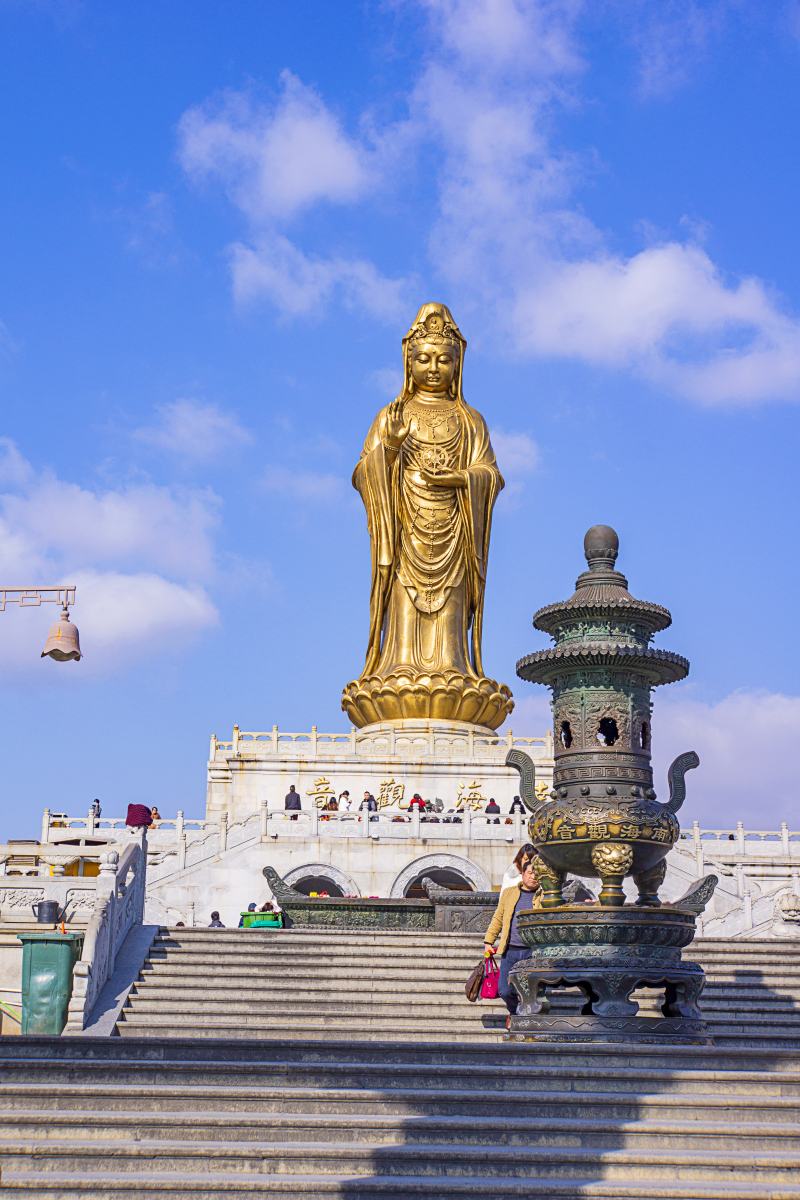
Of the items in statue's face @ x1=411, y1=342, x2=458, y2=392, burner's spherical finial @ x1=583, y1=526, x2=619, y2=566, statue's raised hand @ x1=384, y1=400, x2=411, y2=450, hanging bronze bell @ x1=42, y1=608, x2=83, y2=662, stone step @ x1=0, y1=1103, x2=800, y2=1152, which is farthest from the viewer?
statue's face @ x1=411, y1=342, x2=458, y2=392

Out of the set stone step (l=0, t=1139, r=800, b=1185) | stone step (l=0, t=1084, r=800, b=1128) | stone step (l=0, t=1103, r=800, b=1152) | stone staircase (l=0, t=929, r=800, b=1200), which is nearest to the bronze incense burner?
stone staircase (l=0, t=929, r=800, b=1200)

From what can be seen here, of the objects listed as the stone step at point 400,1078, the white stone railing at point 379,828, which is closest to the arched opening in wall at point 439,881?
the white stone railing at point 379,828

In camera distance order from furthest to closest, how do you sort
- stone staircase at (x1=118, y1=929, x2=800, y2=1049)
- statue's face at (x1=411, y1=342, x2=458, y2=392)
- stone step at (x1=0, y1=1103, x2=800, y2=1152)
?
statue's face at (x1=411, y1=342, x2=458, y2=392) < stone staircase at (x1=118, y1=929, x2=800, y2=1049) < stone step at (x1=0, y1=1103, x2=800, y2=1152)

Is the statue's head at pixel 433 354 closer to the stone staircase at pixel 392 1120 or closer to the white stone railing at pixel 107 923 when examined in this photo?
the white stone railing at pixel 107 923

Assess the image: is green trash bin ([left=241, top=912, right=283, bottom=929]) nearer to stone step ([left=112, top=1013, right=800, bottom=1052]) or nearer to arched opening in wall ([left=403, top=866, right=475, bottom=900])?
stone step ([left=112, top=1013, right=800, bottom=1052])

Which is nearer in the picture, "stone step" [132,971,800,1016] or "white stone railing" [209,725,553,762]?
"stone step" [132,971,800,1016]

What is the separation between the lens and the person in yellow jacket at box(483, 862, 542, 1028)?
28.8ft

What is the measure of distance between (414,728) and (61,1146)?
18.2m

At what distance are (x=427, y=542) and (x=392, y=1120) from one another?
1984 cm

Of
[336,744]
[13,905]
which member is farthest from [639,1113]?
[336,744]

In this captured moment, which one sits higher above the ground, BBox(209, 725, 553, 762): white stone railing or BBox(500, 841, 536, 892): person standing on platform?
BBox(209, 725, 553, 762): white stone railing

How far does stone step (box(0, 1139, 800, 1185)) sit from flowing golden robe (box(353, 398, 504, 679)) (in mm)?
19281

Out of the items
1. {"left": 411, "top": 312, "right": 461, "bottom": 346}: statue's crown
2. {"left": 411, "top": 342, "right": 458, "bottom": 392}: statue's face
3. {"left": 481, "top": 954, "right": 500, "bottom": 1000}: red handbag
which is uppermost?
{"left": 411, "top": 312, "right": 461, "bottom": 346}: statue's crown

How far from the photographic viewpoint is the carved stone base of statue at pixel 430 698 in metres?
24.0
